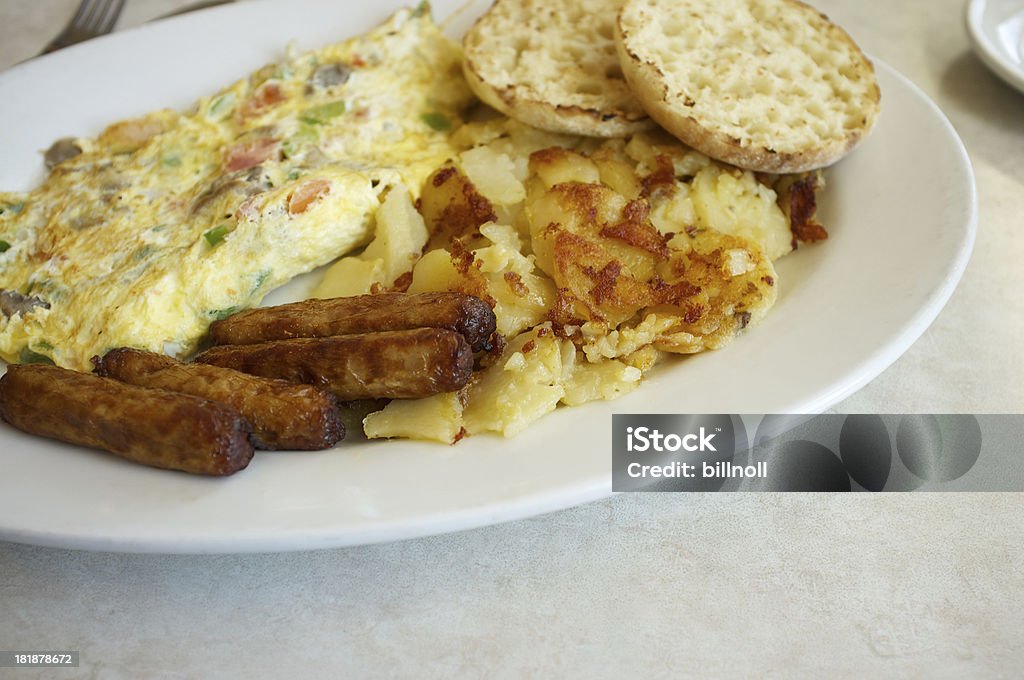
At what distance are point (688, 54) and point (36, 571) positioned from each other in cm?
222

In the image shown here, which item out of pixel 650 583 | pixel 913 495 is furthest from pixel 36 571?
pixel 913 495

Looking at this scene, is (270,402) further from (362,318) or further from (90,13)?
(90,13)

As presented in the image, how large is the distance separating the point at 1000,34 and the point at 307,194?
2760mm

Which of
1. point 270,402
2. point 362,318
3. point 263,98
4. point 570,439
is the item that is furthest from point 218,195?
point 570,439

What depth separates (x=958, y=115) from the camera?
353cm

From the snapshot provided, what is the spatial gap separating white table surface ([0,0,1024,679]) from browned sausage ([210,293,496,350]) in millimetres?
471

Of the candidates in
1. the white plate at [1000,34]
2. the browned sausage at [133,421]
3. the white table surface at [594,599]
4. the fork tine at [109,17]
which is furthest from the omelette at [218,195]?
the white plate at [1000,34]

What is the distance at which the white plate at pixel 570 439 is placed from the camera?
174 cm

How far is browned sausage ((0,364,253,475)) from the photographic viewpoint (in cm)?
180

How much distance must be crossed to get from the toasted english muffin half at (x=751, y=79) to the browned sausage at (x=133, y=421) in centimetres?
151

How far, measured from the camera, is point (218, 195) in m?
2.54

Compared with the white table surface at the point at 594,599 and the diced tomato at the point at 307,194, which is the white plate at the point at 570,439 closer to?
the white table surface at the point at 594,599

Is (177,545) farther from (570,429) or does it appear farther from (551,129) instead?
(551,129)

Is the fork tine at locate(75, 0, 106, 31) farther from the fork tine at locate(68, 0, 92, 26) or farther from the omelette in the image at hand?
the omelette
